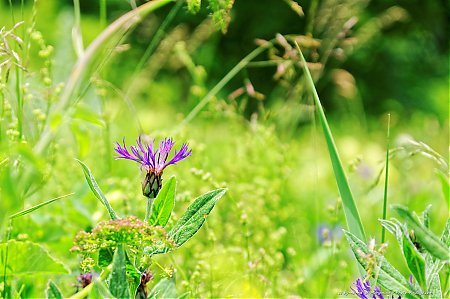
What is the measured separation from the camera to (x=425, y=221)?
26.9 inches

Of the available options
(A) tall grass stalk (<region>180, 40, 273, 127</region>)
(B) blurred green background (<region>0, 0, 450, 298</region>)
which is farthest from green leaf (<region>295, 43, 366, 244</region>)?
(A) tall grass stalk (<region>180, 40, 273, 127</region>)

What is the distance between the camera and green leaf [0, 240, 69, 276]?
815mm

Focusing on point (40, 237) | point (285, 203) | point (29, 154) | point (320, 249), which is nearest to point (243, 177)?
point (285, 203)

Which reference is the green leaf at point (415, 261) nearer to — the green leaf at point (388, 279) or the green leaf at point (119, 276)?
the green leaf at point (388, 279)

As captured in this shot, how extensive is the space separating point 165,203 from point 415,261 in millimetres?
238

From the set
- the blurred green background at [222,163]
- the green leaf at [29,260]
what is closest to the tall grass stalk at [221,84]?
the blurred green background at [222,163]

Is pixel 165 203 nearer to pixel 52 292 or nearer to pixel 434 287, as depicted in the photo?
pixel 52 292

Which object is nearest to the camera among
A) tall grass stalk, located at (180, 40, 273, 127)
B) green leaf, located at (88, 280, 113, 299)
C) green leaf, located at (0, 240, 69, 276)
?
green leaf, located at (88, 280, 113, 299)

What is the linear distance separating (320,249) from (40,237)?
0.59m

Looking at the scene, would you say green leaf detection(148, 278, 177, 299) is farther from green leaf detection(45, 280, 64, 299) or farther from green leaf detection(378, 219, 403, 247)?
green leaf detection(378, 219, 403, 247)

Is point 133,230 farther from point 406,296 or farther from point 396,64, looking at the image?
point 396,64

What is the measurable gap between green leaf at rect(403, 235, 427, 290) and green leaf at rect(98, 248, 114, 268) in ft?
→ 0.89

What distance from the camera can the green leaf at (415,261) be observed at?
616mm

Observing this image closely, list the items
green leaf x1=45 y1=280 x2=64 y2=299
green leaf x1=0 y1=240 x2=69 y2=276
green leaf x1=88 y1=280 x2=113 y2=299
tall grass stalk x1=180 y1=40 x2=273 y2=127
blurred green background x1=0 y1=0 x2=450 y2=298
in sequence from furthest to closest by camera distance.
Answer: tall grass stalk x1=180 y1=40 x2=273 y2=127 < blurred green background x1=0 y1=0 x2=450 y2=298 < green leaf x1=0 y1=240 x2=69 y2=276 < green leaf x1=45 y1=280 x2=64 y2=299 < green leaf x1=88 y1=280 x2=113 y2=299
